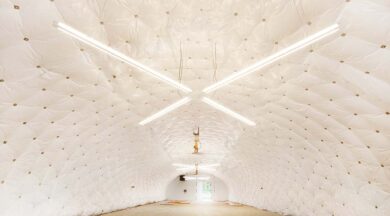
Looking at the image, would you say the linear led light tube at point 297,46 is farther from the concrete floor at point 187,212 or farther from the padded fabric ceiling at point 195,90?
the concrete floor at point 187,212

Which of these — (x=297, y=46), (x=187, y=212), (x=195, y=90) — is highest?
(x=195, y=90)

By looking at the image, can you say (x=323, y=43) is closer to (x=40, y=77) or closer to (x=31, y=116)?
(x=40, y=77)

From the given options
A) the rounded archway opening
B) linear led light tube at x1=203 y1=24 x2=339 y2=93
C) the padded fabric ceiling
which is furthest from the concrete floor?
the rounded archway opening

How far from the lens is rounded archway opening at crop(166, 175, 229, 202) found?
114ft

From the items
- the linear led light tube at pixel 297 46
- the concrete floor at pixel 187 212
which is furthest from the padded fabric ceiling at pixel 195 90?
the concrete floor at pixel 187 212

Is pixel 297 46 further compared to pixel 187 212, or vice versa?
pixel 187 212

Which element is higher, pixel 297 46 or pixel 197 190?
pixel 197 190

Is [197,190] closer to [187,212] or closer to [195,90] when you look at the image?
[187,212]

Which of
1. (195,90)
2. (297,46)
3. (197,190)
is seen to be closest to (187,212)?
(195,90)

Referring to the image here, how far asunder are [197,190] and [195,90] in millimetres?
32257

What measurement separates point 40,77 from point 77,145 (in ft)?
14.4

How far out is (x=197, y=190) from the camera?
119 ft

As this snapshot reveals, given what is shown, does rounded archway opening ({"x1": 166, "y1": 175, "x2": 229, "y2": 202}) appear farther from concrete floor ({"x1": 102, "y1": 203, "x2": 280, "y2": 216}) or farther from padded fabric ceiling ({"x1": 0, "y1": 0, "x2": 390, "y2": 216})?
padded fabric ceiling ({"x1": 0, "y1": 0, "x2": 390, "y2": 216})

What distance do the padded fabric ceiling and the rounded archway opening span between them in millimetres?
21201
